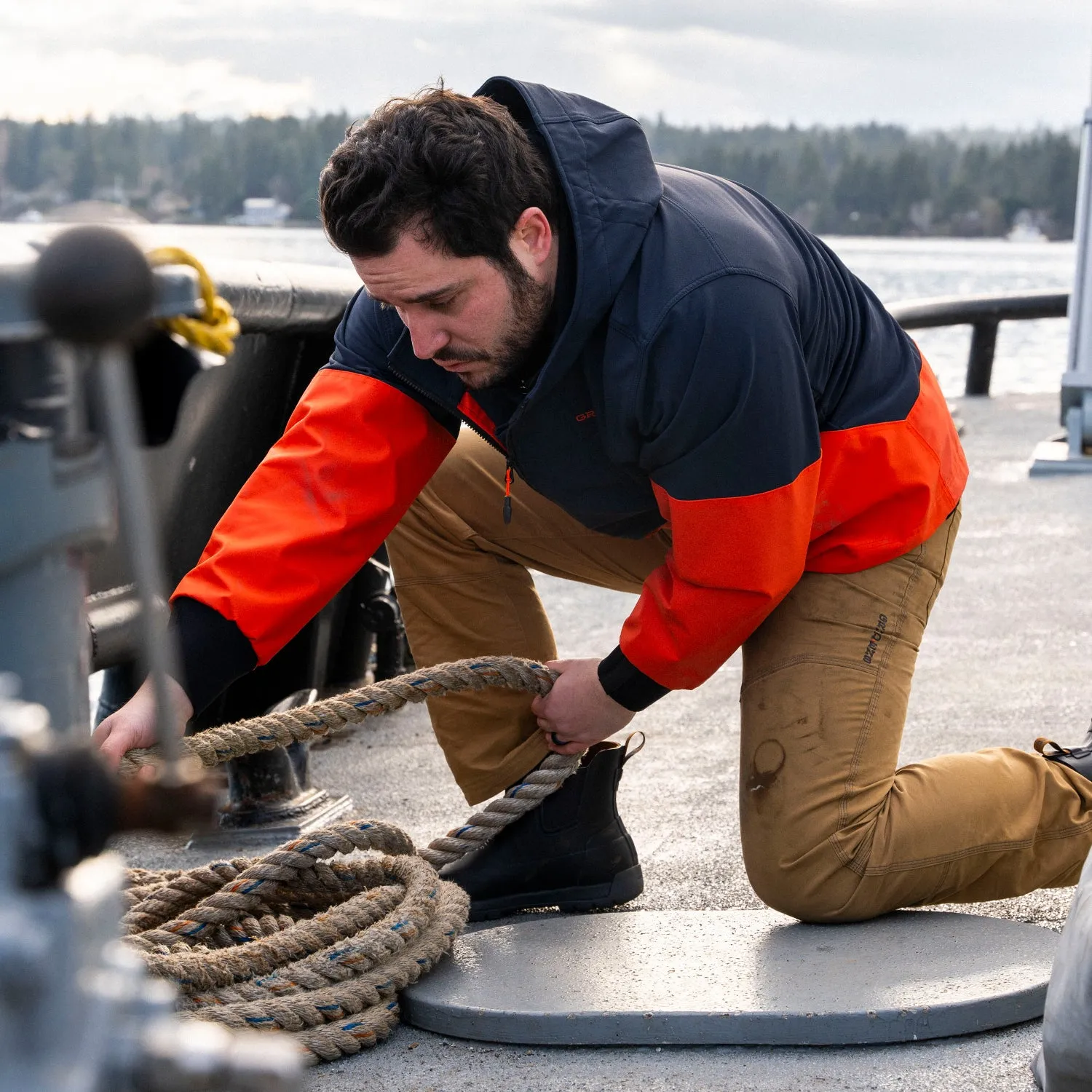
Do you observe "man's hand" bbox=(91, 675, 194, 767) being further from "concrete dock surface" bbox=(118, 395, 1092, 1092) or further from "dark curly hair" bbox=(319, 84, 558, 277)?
"dark curly hair" bbox=(319, 84, 558, 277)

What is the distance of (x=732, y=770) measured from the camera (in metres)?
2.79

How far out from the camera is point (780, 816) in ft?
6.68

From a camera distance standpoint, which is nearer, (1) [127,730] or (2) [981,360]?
(1) [127,730]

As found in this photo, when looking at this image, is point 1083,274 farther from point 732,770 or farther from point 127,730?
point 127,730

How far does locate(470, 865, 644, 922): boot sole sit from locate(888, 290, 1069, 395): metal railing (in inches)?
245

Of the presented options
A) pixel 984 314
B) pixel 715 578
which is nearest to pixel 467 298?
pixel 715 578

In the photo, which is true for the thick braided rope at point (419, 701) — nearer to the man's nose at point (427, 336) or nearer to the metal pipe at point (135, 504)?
the man's nose at point (427, 336)

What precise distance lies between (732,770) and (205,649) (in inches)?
48.7

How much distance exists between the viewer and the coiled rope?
1.74 metres

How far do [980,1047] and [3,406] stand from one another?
54.3 inches

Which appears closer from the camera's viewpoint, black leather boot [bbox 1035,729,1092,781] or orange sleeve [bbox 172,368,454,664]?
orange sleeve [bbox 172,368,454,664]

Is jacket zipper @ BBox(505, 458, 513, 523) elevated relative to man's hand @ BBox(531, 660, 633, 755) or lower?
elevated

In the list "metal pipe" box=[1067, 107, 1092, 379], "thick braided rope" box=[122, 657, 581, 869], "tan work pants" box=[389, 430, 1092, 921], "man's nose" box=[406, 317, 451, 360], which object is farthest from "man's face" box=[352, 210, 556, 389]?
"metal pipe" box=[1067, 107, 1092, 379]

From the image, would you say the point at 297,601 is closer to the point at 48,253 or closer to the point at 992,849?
the point at 992,849
